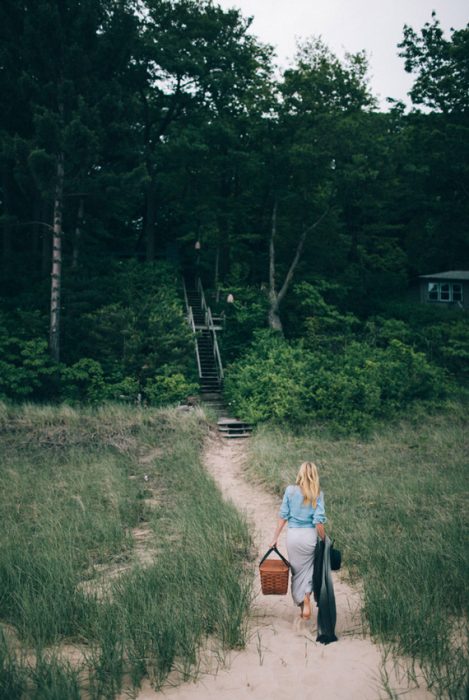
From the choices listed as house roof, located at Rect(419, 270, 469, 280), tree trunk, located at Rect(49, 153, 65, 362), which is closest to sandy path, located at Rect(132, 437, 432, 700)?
tree trunk, located at Rect(49, 153, 65, 362)

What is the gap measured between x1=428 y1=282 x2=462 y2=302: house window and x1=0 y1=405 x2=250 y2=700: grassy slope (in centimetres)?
2490

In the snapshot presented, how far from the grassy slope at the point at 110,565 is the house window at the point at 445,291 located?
24903mm

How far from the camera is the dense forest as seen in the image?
1825cm

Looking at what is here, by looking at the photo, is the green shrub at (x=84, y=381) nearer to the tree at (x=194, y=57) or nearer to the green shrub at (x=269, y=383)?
the green shrub at (x=269, y=383)

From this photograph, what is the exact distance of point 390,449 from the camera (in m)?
14.5

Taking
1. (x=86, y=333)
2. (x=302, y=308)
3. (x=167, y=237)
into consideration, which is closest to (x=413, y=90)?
(x=302, y=308)

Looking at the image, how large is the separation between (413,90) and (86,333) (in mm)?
21488

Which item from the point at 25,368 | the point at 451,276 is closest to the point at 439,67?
the point at 451,276

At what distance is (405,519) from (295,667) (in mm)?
4337

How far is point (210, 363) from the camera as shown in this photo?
A: 2375 cm

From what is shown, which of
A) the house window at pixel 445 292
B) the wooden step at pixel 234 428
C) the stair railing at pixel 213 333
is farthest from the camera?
the house window at pixel 445 292

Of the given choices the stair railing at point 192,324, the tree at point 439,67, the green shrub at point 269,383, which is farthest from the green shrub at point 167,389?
the tree at point 439,67

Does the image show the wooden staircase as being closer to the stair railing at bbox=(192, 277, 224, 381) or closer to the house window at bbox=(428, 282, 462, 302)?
the stair railing at bbox=(192, 277, 224, 381)

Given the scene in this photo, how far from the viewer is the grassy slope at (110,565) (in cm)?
521
